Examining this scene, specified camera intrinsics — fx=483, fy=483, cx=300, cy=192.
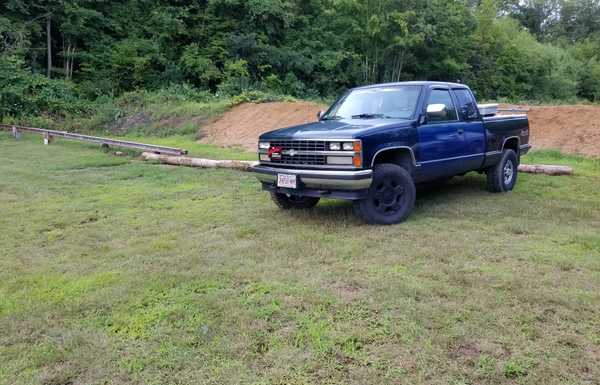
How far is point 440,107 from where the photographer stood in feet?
21.2

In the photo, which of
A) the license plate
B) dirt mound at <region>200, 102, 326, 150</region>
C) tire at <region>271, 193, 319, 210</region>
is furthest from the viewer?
dirt mound at <region>200, 102, 326, 150</region>

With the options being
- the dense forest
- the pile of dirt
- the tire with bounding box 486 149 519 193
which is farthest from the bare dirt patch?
the dense forest

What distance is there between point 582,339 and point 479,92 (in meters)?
39.6

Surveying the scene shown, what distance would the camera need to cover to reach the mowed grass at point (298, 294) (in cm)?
299

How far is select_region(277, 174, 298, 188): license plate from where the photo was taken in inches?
230

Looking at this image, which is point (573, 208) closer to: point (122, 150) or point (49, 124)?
point (122, 150)

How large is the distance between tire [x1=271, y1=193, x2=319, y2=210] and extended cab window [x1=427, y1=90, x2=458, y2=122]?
202cm

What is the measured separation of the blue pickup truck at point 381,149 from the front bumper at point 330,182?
1 centimetres

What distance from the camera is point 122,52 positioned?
2612 centimetres

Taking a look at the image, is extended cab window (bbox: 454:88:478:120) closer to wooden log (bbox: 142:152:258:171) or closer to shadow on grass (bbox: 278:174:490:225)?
shadow on grass (bbox: 278:174:490:225)

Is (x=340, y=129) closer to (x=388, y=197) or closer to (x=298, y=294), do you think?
(x=388, y=197)

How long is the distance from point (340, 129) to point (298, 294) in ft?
8.23

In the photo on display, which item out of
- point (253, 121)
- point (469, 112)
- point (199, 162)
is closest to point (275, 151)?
point (469, 112)

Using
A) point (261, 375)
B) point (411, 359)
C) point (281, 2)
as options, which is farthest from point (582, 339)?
point (281, 2)
